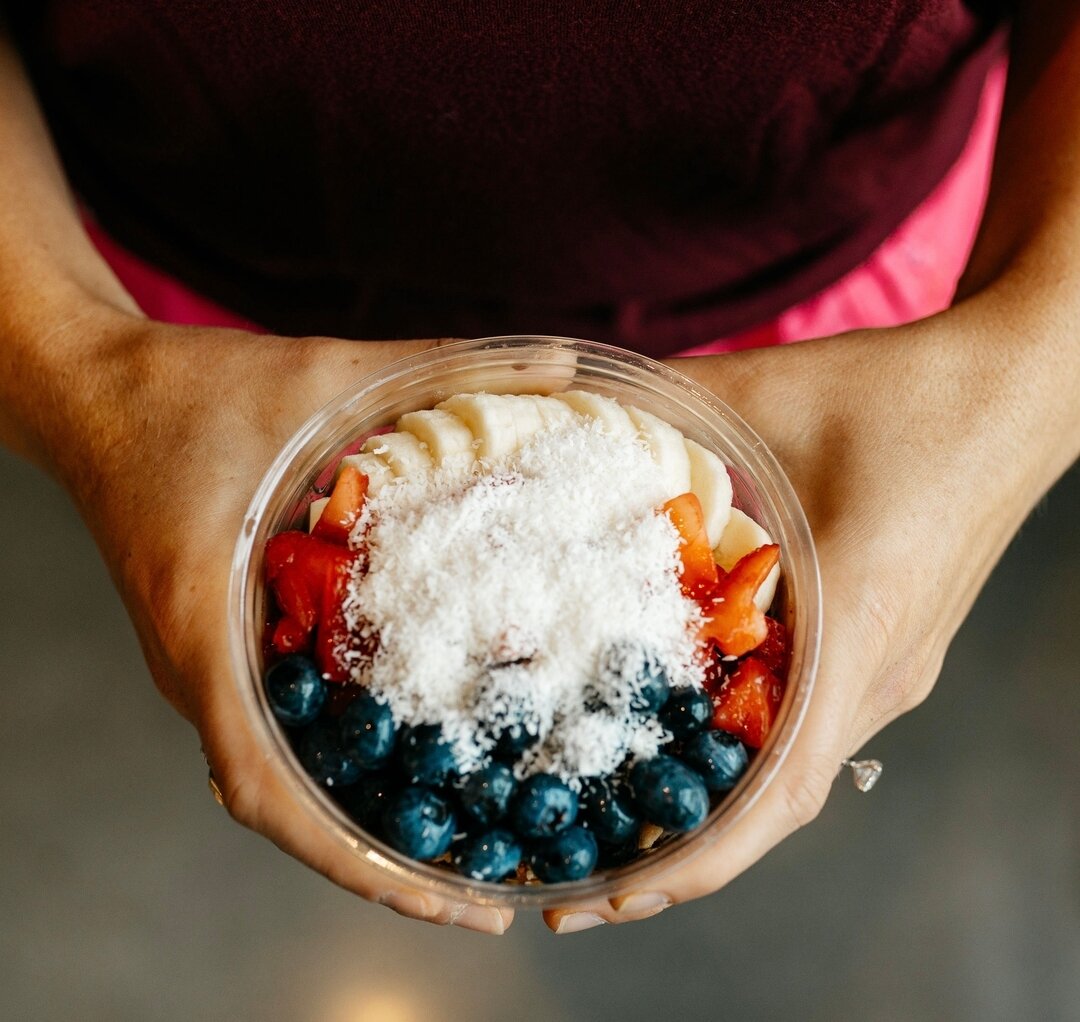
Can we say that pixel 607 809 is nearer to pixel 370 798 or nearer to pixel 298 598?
pixel 370 798

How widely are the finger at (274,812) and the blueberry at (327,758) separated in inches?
1.6

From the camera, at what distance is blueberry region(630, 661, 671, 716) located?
0.81 metres

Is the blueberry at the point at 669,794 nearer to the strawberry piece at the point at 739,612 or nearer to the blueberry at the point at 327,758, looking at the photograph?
the strawberry piece at the point at 739,612

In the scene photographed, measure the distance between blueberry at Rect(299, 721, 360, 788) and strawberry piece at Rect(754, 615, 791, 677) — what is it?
39 centimetres

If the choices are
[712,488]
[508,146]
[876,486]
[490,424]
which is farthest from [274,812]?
[508,146]

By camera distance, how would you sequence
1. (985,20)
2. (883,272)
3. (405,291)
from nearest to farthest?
(985,20), (405,291), (883,272)

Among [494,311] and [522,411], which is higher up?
[522,411]

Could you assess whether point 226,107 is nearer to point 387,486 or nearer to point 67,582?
point 387,486

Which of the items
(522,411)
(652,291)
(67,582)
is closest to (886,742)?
(652,291)

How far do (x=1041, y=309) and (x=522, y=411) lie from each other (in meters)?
0.62

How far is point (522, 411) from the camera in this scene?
97 centimetres

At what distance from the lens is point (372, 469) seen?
0.95 m

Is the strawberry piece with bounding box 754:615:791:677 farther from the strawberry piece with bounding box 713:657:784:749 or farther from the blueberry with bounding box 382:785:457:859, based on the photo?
the blueberry with bounding box 382:785:457:859

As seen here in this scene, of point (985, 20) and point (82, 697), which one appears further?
point (82, 697)
